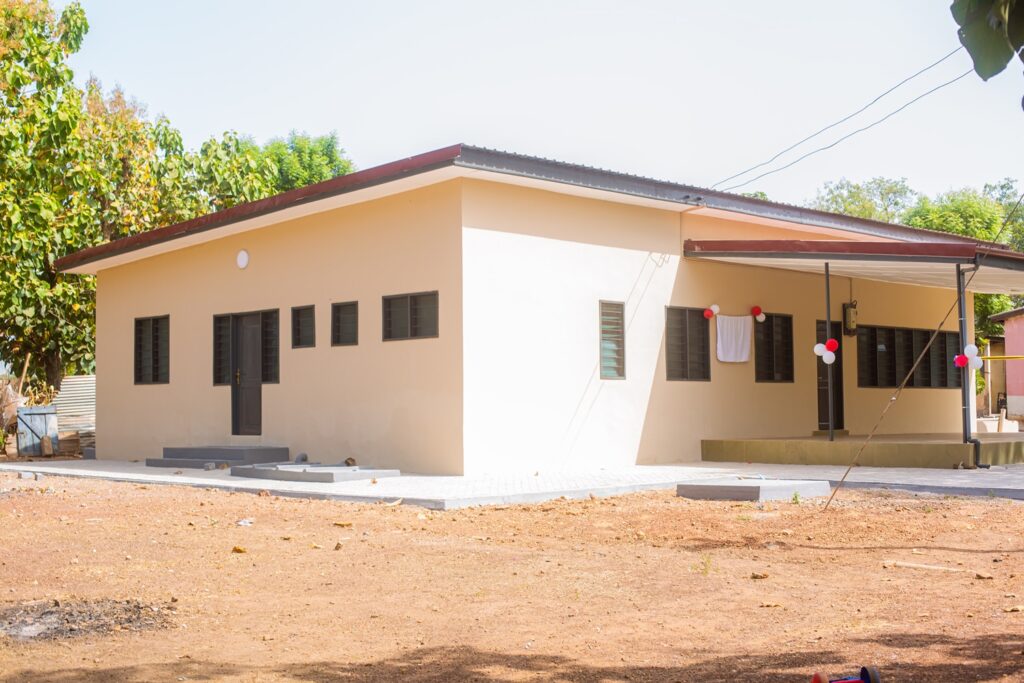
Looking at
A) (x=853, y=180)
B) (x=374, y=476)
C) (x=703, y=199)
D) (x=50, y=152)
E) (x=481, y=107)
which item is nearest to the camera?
(x=374, y=476)

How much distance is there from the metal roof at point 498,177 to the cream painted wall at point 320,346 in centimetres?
70

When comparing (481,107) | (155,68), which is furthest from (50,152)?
(481,107)

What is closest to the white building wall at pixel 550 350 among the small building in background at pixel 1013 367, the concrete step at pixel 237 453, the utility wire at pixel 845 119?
the utility wire at pixel 845 119

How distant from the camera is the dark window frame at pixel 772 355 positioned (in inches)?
670

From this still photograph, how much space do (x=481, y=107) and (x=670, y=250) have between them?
619 centimetres

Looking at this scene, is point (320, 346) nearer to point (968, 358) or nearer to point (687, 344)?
point (687, 344)

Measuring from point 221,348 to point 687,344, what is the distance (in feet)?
24.1

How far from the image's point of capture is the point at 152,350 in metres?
18.7

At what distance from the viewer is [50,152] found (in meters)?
22.0

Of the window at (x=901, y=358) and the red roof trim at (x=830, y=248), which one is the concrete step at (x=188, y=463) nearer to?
the red roof trim at (x=830, y=248)

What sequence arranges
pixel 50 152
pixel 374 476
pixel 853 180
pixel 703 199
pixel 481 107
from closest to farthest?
pixel 374 476
pixel 703 199
pixel 481 107
pixel 50 152
pixel 853 180

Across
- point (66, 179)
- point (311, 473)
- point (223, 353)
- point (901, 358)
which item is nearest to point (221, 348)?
point (223, 353)

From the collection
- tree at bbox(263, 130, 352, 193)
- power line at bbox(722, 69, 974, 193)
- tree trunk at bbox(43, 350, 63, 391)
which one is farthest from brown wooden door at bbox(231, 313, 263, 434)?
tree at bbox(263, 130, 352, 193)

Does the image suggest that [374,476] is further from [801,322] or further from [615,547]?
[801,322]
